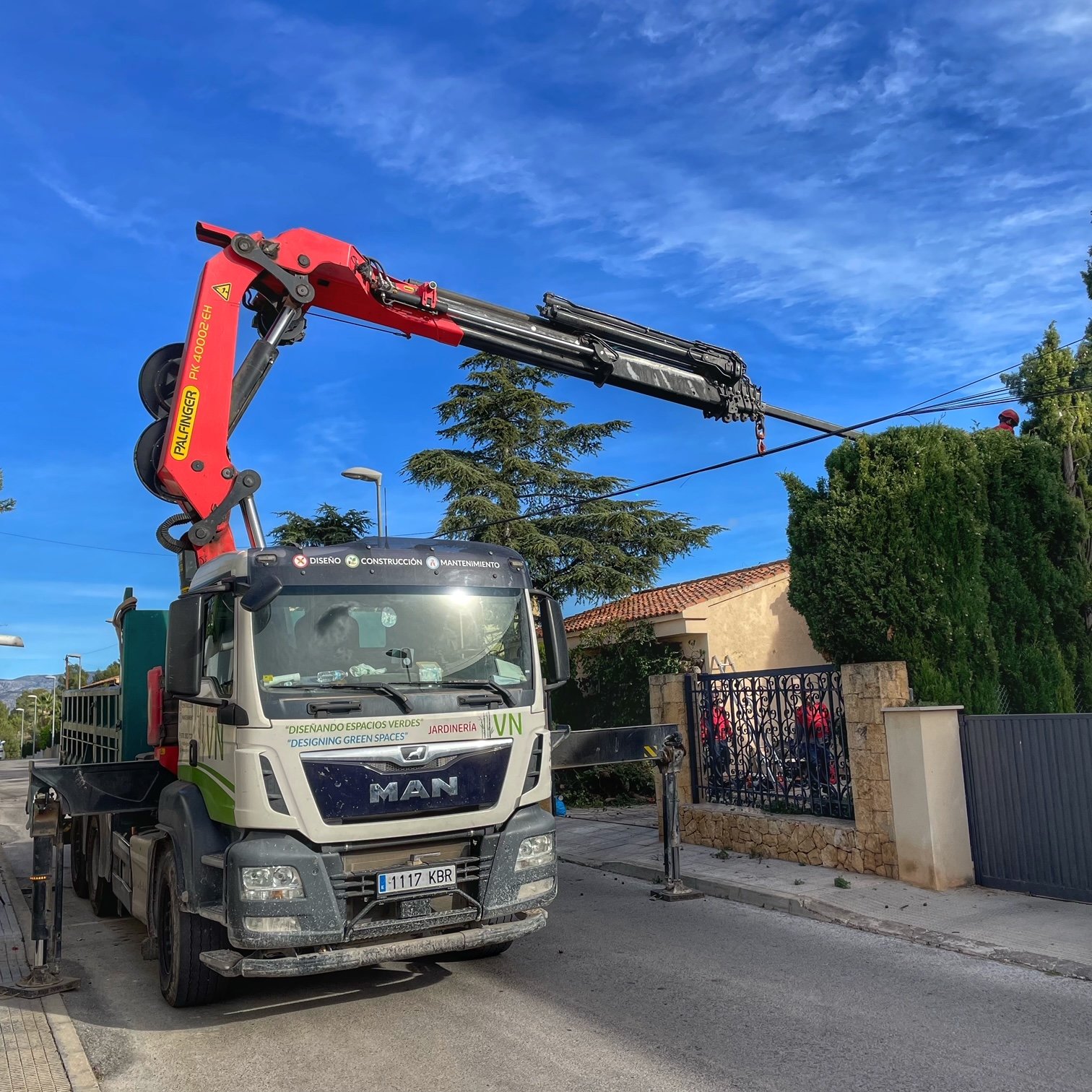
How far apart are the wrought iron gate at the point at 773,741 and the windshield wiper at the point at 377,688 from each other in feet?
19.2

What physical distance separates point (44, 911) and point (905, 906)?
22.2 ft

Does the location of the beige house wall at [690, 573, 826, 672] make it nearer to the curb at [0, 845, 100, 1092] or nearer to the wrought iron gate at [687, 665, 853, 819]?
the wrought iron gate at [687, 665, 853, 819]

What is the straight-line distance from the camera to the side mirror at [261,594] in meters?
5.99

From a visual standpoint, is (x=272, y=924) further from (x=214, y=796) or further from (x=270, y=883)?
(x=214, y=796)

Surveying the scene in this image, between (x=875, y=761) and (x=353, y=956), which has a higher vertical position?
(x=875, y=761)

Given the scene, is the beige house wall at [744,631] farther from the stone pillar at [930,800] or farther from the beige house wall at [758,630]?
the stone pillar at [930,800]

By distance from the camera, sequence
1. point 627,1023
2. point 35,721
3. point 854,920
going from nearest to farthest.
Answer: point 627,1023 < point 854,920 < point 35,721

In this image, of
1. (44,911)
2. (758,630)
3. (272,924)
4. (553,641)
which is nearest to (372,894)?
(272,924)

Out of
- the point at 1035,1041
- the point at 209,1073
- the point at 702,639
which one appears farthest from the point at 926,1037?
the point at 702,639

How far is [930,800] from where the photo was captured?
9.02 metres

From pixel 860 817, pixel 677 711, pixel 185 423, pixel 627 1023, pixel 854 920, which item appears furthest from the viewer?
pixel 677 711

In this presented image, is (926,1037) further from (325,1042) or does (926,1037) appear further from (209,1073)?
(209,1073)

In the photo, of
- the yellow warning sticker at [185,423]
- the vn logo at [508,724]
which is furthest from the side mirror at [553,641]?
the yellow warning sticker at [185,423]

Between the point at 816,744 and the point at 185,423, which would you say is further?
the point at 816,744
